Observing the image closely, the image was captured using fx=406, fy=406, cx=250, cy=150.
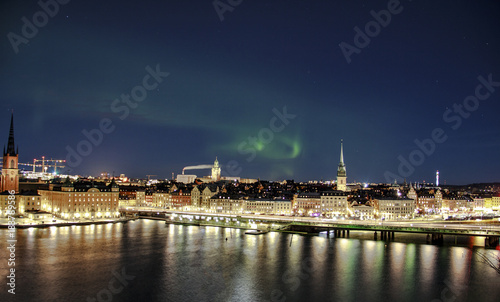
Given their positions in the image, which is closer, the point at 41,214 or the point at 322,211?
the point at 41,214

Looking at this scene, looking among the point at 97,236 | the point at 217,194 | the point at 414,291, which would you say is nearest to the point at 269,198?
the point at 217,194

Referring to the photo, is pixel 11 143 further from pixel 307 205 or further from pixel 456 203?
pixel 456 203

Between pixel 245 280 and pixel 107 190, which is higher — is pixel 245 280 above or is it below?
below

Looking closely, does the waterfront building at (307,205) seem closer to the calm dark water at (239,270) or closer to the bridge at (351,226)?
the bridge at (351,226)

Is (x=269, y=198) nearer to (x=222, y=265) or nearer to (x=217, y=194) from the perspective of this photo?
(x=217, y=194)

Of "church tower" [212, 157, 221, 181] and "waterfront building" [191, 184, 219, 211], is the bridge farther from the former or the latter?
"church tower" [212, 157, 221, 181]

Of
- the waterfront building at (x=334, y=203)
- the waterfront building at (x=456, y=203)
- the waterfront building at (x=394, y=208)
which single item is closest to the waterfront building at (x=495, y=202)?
the waterfront building at (x=456, y=203)
